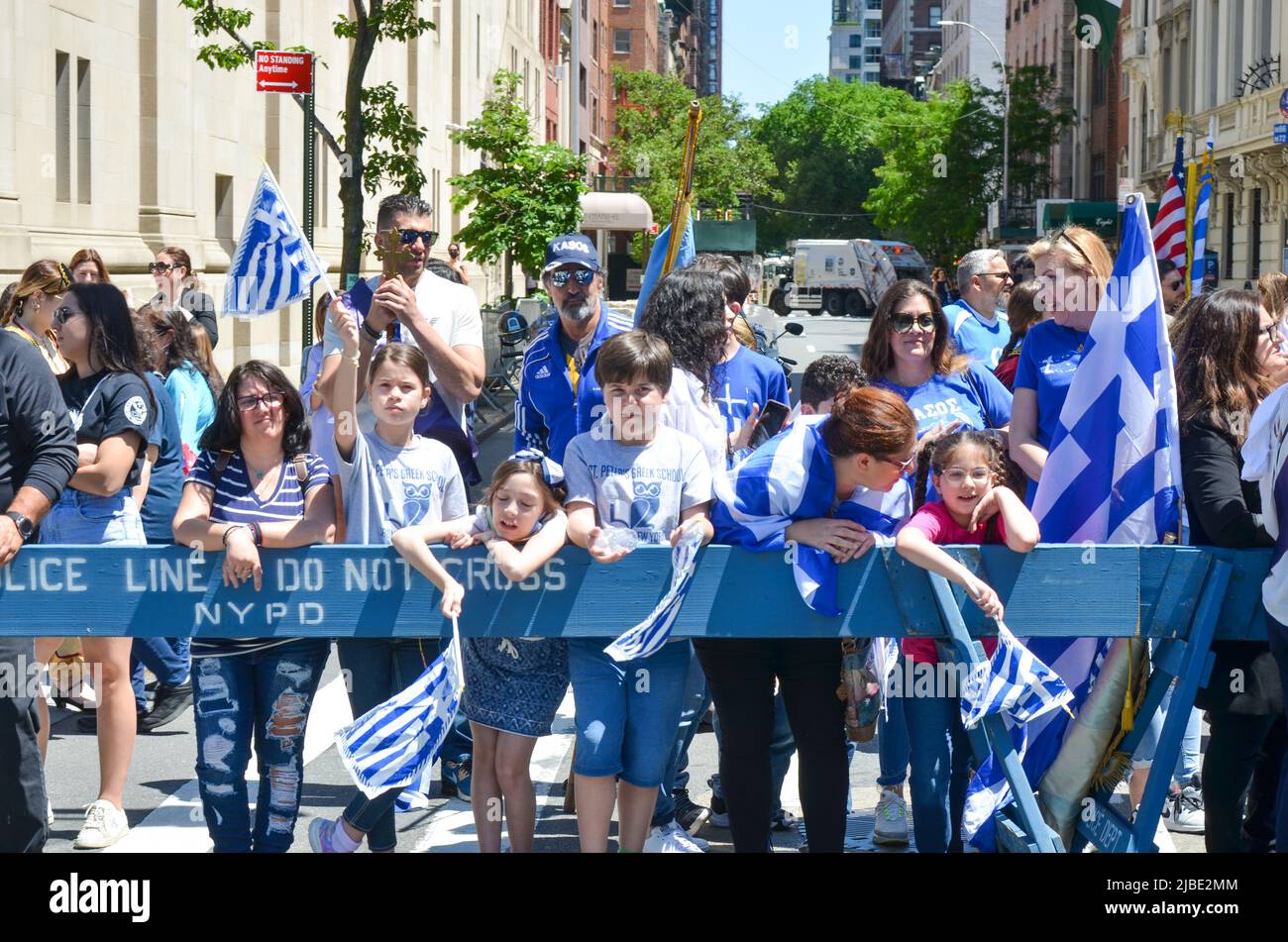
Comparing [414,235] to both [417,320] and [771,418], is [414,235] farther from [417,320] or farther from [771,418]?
[771,418]

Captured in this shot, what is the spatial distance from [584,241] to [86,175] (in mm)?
13328

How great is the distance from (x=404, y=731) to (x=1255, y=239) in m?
38.5

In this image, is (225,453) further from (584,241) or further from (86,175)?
(86,175)

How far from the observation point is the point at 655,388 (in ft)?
15.2

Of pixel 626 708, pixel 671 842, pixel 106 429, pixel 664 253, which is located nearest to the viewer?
pixel 626 708

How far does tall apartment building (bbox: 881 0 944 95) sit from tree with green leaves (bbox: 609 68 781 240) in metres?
61.3

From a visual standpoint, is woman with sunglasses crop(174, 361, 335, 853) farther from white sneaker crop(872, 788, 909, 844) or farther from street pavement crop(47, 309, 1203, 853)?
white sneaker crop(872, 788, 909, 844)

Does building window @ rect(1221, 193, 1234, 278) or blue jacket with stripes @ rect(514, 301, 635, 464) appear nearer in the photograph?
blue jacket with stripes @ rect(514, 301, 635, 464)

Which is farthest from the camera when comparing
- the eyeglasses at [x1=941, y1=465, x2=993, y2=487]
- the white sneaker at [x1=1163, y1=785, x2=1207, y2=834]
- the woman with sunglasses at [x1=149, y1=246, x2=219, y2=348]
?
the woman with sunglasses at [x1=149, y1=246, x2=219, y2=348]

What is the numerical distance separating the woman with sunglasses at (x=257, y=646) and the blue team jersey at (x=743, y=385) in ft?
5.30

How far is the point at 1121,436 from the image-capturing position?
4.56m

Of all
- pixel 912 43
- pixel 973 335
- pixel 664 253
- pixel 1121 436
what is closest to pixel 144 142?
pixel 664 253

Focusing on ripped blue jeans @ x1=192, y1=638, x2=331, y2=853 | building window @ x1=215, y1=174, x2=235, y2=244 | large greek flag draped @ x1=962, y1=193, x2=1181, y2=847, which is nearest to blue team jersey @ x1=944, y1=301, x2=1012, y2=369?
large greek flag draped @ x1=962, y1=193, x2=1181, y2=847

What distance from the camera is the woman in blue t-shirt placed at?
5398mm
